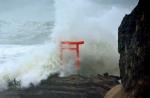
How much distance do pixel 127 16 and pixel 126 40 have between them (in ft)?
5.93

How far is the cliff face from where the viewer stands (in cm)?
1925

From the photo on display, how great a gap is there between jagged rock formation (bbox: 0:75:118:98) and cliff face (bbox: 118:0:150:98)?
3986cm

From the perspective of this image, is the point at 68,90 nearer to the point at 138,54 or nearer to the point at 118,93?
the point at 118,93

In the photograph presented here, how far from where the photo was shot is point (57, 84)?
237 feet

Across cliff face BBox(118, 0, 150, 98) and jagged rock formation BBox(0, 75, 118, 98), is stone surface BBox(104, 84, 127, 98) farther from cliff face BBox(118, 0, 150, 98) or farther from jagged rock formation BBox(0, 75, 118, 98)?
jagged rock formation BBox(0, 75, 118, 98)

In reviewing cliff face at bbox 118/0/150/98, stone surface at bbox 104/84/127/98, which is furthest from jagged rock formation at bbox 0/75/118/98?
cliff face at bbox 118/0/150/98

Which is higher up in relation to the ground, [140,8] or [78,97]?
[140,8]

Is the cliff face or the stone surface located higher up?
the cliff face

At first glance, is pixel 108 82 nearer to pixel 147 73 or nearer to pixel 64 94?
pixel 64 94

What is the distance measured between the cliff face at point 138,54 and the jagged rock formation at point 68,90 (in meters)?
39.9

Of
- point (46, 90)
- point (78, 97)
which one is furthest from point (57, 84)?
point (78, 97)

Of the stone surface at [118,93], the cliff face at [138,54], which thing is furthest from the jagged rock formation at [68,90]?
the cliff face at [138,54]

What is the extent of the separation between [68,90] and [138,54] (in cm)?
4890

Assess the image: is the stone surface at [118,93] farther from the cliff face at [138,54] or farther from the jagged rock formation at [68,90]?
the jagged rock formation at [68,90]
